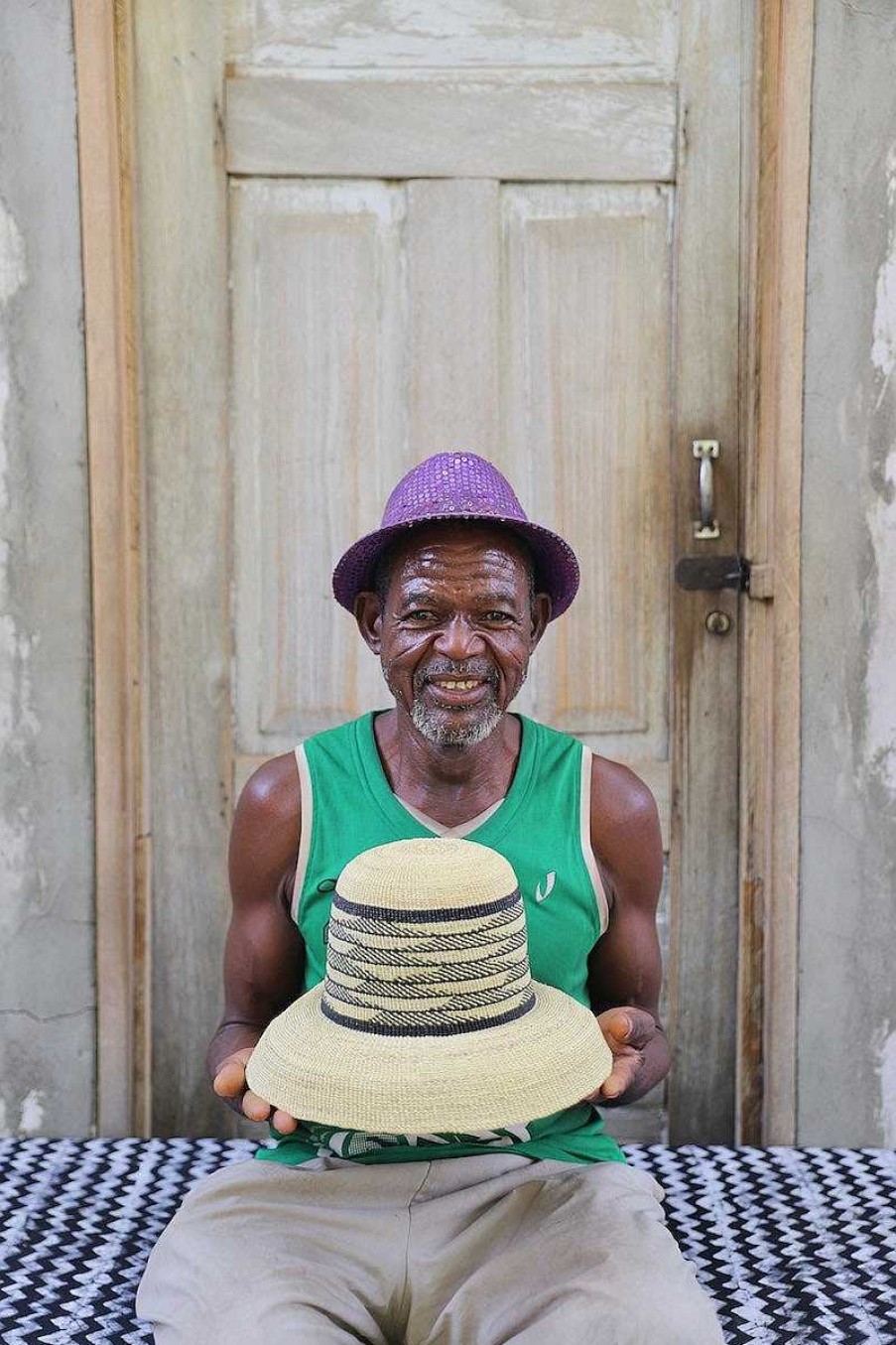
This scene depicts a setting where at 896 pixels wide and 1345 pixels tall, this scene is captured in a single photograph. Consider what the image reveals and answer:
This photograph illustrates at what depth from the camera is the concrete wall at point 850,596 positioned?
9.09 ft

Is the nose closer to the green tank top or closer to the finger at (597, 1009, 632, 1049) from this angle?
the green tank top

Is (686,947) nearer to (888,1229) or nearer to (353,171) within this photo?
(888,1229)

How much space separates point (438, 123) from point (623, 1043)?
1944 mm

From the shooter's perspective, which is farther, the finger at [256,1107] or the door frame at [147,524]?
the door frame at [147,524]

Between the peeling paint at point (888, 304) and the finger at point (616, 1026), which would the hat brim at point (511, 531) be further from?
the peeling paint at point (888, 304)

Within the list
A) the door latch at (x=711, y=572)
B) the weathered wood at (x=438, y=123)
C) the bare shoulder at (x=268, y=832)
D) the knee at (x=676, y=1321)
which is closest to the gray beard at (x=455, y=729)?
the bare shoulder at (x=268, y=832)

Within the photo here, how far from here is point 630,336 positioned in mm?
2939

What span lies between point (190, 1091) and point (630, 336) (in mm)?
1925

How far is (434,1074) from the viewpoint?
5.21 ft

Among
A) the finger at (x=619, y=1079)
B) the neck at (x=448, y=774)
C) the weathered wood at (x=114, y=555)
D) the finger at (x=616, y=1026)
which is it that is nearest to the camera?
the finger at (x=619, y=1079)

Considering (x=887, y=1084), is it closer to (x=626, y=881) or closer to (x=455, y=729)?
(x=626, y=881)

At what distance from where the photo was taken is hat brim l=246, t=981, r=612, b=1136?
1.58 m

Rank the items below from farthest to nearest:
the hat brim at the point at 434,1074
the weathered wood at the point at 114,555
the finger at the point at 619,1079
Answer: the weathered wood at the point at 114,555
the finger at the point at 619,1079
the hat brim at the point at 434,1074

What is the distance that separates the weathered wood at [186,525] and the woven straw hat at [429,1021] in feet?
4.33
